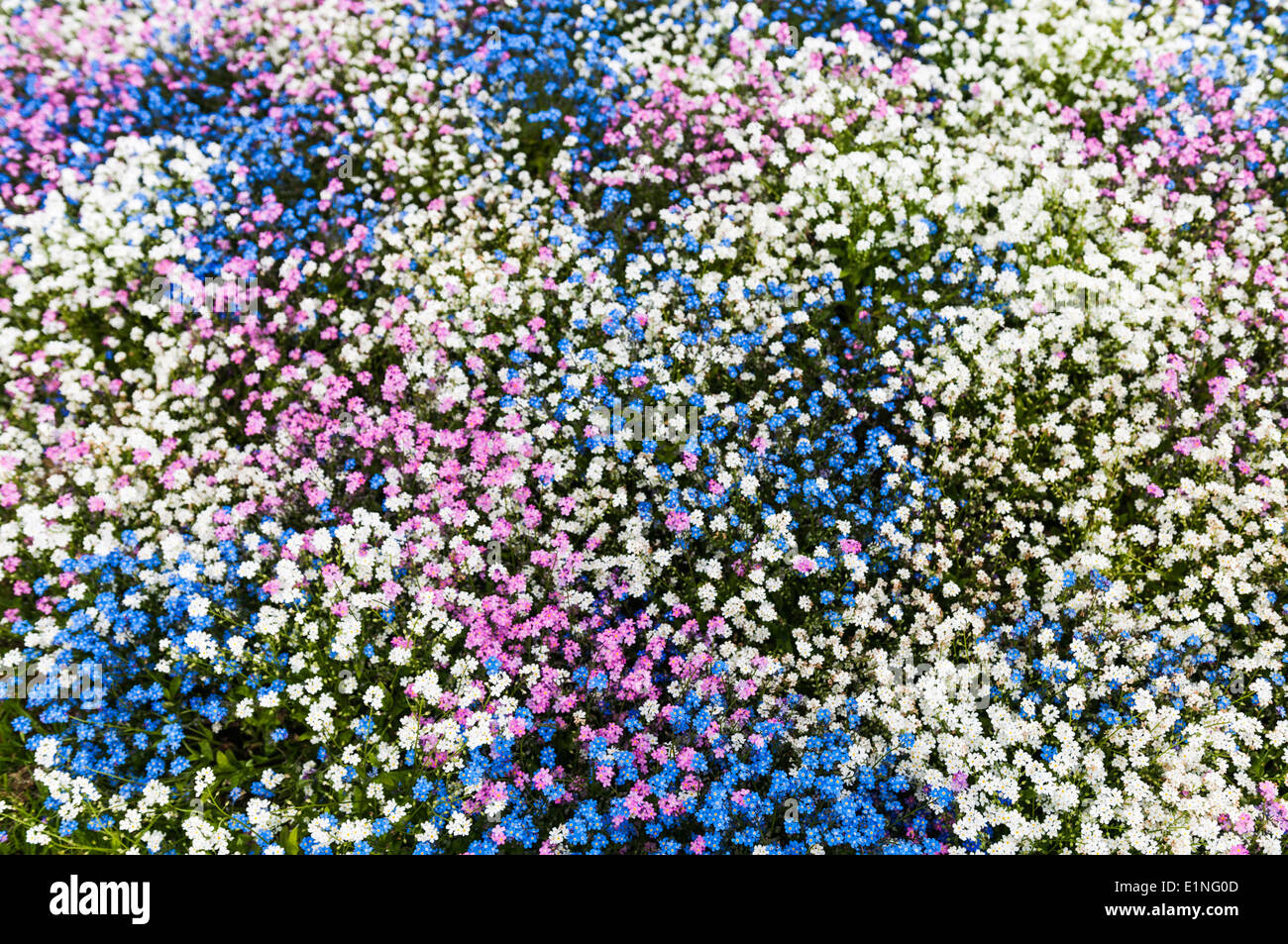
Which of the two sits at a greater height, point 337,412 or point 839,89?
point 839,89

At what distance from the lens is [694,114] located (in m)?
9.87

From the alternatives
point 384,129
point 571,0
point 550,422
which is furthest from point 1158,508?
point 571,0

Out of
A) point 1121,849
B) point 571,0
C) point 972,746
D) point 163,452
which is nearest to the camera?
point 1121,849

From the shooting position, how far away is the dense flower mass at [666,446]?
17.8 feet

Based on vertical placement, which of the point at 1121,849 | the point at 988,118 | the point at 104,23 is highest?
the point at 104,23

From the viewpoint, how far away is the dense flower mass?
543 cm

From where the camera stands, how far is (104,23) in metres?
12.1

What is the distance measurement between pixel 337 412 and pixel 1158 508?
695 cm

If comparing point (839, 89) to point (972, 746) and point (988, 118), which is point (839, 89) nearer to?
point (988, 118)

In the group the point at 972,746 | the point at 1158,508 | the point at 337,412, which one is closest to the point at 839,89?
the point at 1158,508

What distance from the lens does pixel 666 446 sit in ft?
23.1
